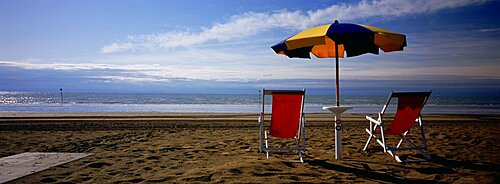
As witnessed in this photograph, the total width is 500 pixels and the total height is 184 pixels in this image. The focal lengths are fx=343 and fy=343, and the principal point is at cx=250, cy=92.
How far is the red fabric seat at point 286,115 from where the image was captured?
15.6 feet

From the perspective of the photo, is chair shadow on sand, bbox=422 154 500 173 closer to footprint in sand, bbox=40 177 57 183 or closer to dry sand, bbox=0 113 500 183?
dry sand, bbox=0 113 500 183

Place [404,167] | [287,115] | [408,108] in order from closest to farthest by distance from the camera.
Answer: [404,167] < [408,108] < [287,115]

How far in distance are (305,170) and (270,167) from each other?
0.40 m

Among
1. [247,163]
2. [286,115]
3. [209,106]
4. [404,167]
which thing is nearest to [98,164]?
[247,163]

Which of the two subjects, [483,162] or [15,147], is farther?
[15,147]

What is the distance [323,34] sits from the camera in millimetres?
4023

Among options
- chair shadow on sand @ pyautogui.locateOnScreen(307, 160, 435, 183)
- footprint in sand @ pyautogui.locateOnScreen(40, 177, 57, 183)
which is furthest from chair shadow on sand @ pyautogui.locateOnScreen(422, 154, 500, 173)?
footprint in sand @ pyautogui.locateOnScreen(40, 177, 57, 183)

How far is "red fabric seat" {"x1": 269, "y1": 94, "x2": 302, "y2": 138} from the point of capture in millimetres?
4746

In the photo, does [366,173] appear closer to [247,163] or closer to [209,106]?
[247,163]

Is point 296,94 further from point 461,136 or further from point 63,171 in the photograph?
point 461,136

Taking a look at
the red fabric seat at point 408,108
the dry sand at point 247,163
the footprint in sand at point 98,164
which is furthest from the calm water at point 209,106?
the footprint in sand at point 98,164

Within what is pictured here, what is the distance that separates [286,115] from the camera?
4.83 m

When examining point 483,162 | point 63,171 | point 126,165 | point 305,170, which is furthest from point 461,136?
point 63,171

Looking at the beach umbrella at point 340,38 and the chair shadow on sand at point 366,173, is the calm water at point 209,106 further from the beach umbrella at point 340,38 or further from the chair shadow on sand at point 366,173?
the chair shadow on sand at point 366,173
